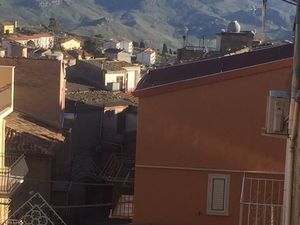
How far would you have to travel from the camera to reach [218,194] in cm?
1151

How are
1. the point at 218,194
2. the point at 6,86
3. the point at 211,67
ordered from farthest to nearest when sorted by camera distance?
the point at 6,86
the point at 211,67
the point at 218,194

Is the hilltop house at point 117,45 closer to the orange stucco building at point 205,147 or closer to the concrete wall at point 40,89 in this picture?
the concrete wall at point 40,89

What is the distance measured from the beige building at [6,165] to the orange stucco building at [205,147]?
11.2 ft

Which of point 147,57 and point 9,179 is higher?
point 147,57

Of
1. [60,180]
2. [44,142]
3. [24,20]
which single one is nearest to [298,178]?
[44,142]

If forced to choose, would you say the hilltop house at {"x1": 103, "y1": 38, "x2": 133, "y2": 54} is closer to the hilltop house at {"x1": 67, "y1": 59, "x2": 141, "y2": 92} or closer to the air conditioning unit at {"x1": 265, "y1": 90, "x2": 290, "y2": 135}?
the hilltop house at {"x1": 67, "y1": 59, "x2": 141, "y2": 92}

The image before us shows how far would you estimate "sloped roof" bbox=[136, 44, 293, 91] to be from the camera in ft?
38.3

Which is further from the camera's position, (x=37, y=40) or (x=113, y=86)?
(x=37, y=40)

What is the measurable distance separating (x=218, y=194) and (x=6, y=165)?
668cm

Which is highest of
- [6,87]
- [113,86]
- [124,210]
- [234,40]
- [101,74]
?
[234,40]

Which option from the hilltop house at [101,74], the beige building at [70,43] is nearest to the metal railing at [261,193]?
the hilltop house at [101,74]

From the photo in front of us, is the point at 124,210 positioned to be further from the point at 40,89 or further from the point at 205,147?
the point at 40,89

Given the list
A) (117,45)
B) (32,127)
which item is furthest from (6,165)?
(117,45)

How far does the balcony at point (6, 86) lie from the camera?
17.4 m
